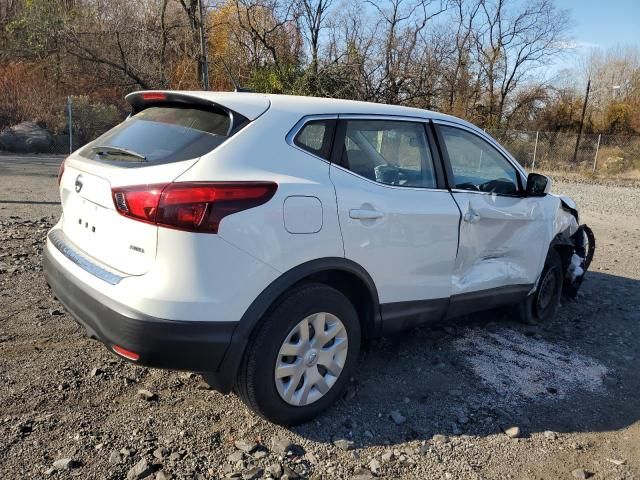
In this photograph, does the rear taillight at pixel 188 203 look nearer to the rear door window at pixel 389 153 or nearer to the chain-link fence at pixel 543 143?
the rear door window at pixel 389 153

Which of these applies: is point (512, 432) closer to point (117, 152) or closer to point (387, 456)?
point (387, 456)

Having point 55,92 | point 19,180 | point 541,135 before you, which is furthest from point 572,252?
point 541,135

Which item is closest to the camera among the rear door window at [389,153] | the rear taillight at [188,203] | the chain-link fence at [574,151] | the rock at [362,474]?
the rear taillight at [188,203]

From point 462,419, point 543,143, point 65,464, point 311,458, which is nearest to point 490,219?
point 462,419

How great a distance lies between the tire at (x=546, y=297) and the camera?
4.84 meters

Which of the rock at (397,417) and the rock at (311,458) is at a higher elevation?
the rock at (397,417)

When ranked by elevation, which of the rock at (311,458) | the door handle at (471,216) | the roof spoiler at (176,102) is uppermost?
the roof spoiler at (176,102)

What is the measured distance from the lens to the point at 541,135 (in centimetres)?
2873

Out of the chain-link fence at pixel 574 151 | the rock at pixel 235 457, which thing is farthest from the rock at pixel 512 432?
the chain-link fence at pixel 574 151

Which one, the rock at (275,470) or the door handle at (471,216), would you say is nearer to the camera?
the rock at (275,470)

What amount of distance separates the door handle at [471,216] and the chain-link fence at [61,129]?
16.5 m

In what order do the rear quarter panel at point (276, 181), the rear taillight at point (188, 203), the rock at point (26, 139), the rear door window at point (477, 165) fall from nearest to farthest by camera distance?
the rear taillight at point (188, 203), the rear quarter panel at point (276, 181), the rear door window at point (477, 165), the rock at point (26, 139)

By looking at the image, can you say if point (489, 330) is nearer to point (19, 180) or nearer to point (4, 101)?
point (19, 180)

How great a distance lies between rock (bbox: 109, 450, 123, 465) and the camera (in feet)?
8.61
